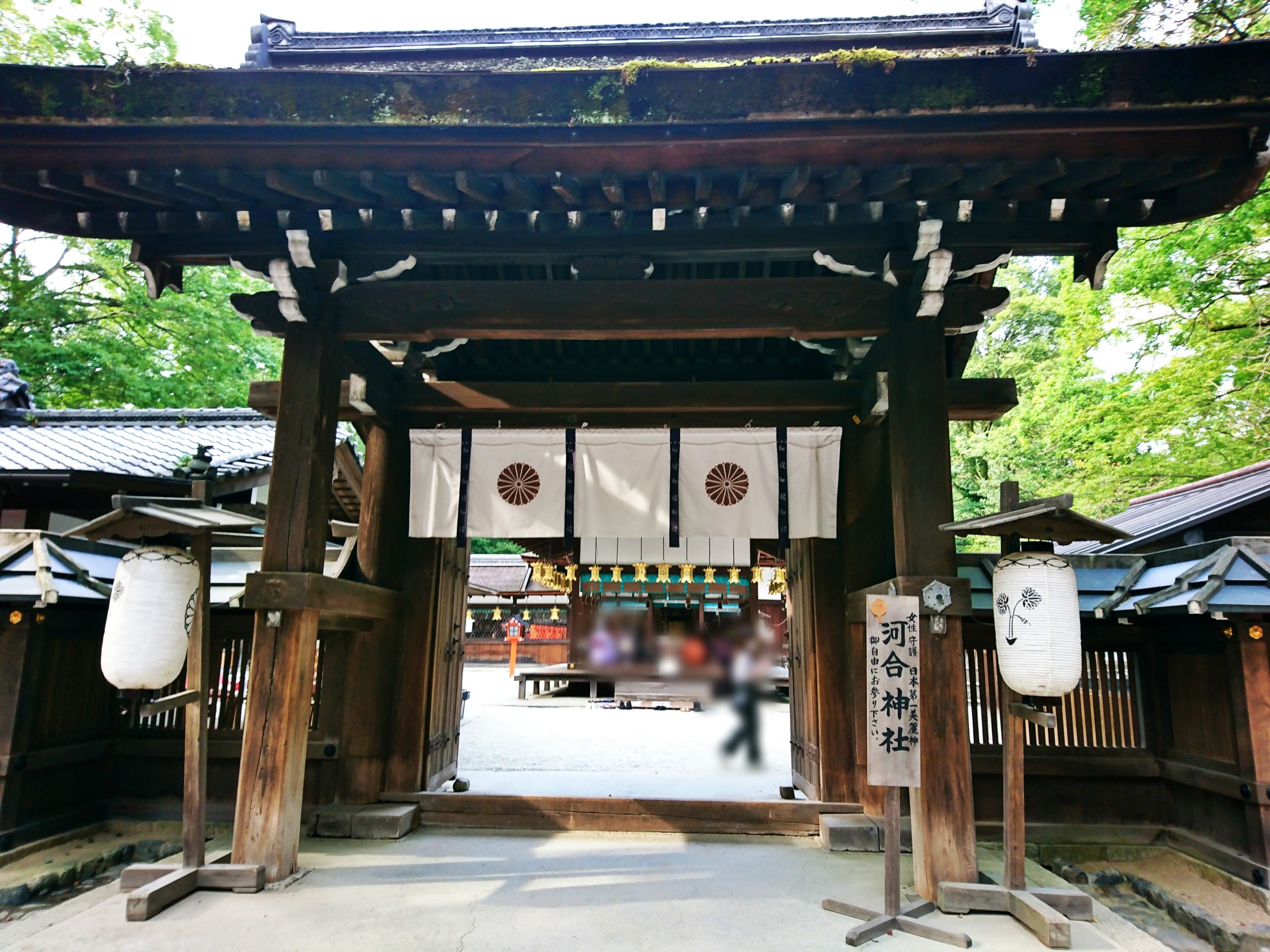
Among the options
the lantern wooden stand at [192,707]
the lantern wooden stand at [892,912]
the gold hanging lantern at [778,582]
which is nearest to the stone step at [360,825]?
the lantern wooden stand at [192,707]

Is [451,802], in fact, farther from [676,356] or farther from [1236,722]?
[1236,722]

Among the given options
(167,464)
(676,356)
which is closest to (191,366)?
(167,464)

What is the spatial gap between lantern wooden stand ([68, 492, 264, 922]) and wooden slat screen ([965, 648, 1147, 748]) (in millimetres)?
5421

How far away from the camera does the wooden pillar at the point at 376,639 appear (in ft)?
20.2

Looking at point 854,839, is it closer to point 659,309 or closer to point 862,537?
point 862,537

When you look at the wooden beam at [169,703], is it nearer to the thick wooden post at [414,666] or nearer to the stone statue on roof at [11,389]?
the thick wooden post at [414,666]

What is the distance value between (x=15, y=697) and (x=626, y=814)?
16.0 ft

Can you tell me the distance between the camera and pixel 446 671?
697 centimetres

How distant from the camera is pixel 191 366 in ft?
59.5

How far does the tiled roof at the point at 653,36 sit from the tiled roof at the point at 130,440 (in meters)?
5.39

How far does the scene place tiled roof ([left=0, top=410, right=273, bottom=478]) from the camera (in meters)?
9.55

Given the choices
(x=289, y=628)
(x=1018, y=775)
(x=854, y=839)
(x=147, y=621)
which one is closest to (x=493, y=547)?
(x=854, y=839)

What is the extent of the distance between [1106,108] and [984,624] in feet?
12.9

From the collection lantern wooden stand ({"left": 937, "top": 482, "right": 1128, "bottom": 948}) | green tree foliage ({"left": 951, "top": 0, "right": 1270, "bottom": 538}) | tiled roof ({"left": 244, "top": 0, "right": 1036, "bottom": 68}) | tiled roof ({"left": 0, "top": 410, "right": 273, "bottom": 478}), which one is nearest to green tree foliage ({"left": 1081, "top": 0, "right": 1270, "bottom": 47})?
green tree foliage ({"left": 951, "top": 0, "right": 1270, "bottom": 538})
